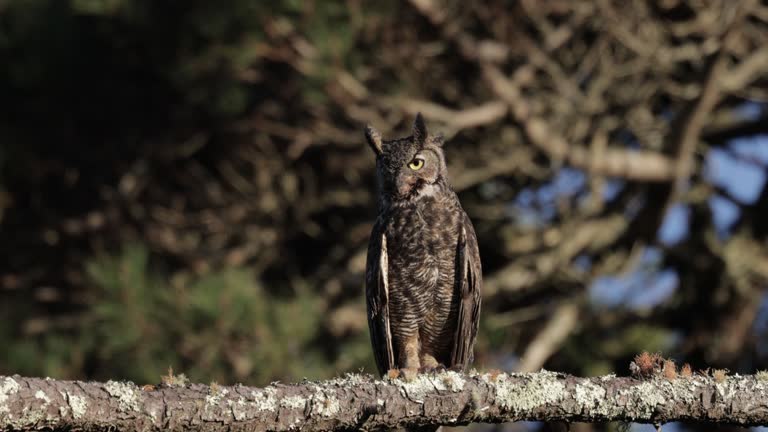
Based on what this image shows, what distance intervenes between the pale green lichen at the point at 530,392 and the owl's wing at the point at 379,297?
1.29m

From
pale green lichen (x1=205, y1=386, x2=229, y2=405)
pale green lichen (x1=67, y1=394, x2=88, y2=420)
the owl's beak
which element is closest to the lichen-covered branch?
pale green lichen (x1=205, y1=386, x2=229, y2=405)

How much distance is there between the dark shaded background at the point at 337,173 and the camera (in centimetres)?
511

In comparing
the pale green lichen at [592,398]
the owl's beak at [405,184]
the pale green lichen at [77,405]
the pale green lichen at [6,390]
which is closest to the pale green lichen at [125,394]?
the pale green lichen at [77,405]

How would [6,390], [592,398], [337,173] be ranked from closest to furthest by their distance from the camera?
[6,390]
[592,398]
[337,173]

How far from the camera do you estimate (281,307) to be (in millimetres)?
5055

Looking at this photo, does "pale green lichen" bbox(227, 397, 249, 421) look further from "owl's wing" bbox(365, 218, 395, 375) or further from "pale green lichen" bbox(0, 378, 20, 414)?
"owl's wing" bbox(365, 218, 395, 375)

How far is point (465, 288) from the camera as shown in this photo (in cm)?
353

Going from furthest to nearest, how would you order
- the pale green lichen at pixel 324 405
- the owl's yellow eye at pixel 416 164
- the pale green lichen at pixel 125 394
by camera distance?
the owl's yellow eye at pixel 416 164, the pale green lichen at pixel 324 405, the pale green lichen at pixel 125 394

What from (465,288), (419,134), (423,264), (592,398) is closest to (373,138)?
(419,134)

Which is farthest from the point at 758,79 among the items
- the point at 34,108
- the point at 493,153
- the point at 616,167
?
the point at 34,108

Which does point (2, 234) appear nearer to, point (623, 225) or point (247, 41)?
point (247, 41)

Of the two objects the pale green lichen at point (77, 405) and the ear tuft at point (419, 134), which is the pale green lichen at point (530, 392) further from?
the ear tuft at point (419, 134)

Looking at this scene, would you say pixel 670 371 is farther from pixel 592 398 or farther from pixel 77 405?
pixel 77 405

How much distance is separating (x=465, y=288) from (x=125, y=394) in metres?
1.86
